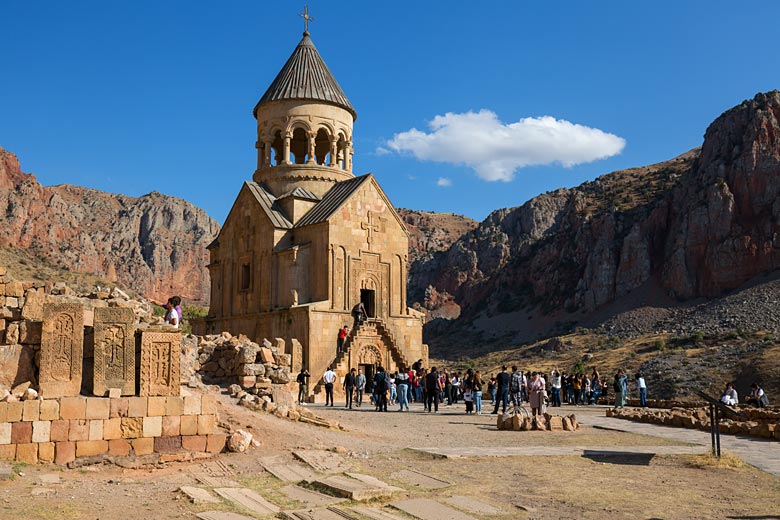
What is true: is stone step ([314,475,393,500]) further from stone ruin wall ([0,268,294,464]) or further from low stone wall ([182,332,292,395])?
low stone wall ([182,332,292,395])

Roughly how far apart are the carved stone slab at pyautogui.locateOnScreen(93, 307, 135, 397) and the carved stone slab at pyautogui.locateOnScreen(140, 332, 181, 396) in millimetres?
163

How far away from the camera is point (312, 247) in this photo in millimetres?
28250

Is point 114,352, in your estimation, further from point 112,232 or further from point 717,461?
point 112,232

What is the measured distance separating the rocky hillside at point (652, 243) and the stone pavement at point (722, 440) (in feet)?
139

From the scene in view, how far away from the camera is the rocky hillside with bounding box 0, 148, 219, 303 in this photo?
276 feet

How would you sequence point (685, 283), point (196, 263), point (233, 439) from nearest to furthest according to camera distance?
point (233, 439) → point (685, 283) → point (196, 263)

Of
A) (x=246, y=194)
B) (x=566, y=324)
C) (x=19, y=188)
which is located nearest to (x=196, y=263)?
(x=19, y=188)

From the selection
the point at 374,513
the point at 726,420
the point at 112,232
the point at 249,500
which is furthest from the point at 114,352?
the point at 112,232

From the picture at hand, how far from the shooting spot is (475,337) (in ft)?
234

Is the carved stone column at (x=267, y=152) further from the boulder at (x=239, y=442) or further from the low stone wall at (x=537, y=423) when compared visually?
the boulder at (x=239, y=442)

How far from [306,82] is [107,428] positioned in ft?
78.1

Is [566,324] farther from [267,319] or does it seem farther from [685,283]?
[267,319]

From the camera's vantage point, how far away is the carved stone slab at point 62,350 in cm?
999

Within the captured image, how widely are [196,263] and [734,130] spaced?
294ft
